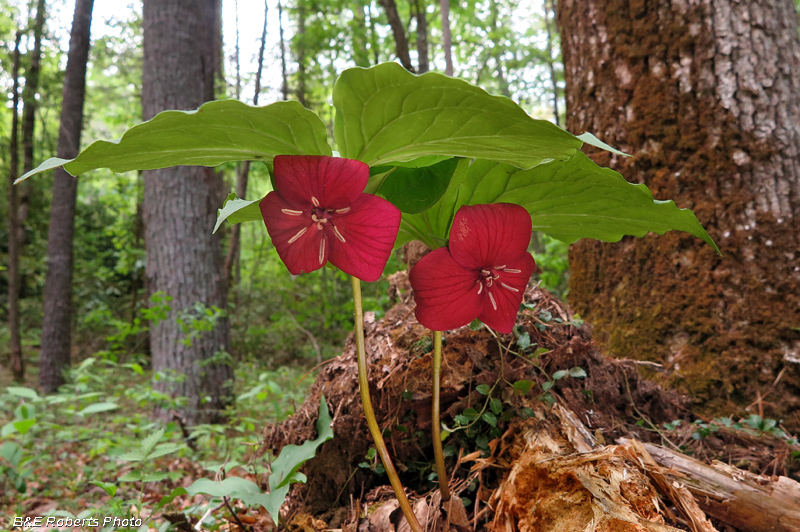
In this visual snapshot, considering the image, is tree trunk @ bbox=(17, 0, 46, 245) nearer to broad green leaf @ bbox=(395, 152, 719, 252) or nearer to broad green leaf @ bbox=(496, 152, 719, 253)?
broad green leaf @ bbox=(395, 152, 719, 252)

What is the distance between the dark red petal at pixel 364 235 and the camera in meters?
0.75

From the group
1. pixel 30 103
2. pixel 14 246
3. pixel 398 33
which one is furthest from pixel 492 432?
pixel 30 103

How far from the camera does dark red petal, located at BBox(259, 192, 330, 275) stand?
74cm

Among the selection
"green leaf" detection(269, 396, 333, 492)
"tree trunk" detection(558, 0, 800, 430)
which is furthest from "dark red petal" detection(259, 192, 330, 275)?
"tree trunk" detection(558, 0, 800, 430)

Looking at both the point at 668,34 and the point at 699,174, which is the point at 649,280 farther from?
the point at 668,34

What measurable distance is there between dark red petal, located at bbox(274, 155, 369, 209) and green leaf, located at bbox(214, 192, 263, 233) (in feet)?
0.23

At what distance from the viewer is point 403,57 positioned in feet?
17.0

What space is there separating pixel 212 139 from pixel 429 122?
1.12ft

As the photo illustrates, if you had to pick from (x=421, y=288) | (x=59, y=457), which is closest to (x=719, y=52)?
(x=421, y=288)

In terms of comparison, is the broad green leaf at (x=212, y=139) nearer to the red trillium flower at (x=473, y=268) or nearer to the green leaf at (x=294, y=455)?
the red trillium flower at (x=473, y=268)

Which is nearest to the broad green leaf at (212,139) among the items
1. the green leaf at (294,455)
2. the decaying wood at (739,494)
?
the green leaf at (294,455)

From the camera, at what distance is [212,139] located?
2.42 feet

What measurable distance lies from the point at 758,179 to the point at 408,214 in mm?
1636

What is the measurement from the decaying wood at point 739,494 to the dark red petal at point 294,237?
0.84 meters
